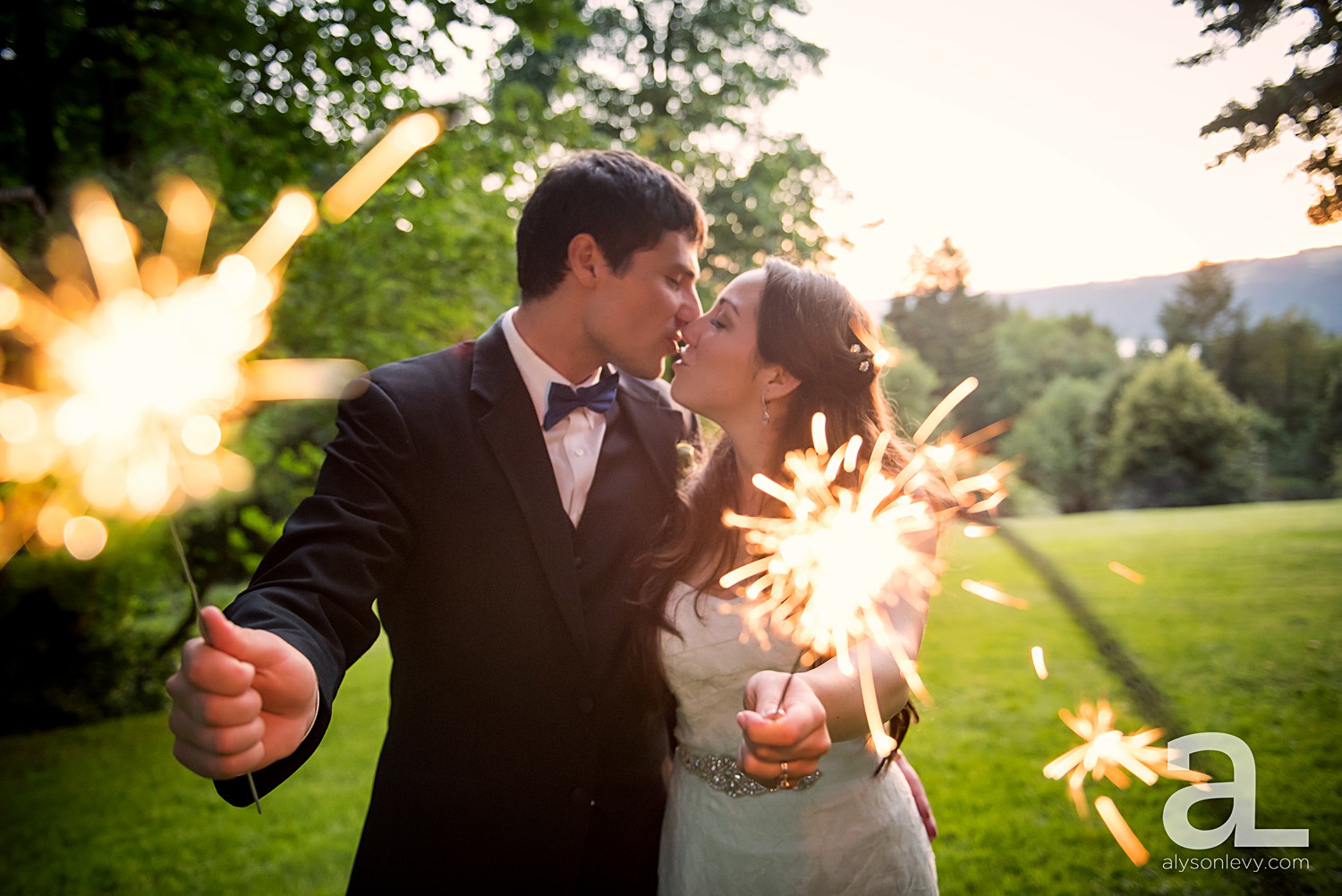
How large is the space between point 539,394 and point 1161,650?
992 centimetres

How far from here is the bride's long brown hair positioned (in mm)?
2971

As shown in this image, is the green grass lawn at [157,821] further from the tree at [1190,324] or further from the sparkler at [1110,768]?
the tree at [1190,324]

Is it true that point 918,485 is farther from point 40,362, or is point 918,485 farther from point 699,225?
point 40,362

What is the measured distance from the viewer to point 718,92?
15906 millimetres

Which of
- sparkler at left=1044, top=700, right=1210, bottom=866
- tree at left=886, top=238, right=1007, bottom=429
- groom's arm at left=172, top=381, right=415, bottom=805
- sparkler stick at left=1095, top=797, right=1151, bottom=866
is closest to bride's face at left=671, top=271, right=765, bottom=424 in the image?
groom's arm at left=172, top=381, right=415, bottom=805

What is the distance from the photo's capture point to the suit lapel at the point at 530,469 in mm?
2564

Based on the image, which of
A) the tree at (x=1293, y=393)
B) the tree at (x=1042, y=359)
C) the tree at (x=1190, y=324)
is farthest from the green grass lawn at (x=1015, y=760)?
the tree at (x=1042, y=359)

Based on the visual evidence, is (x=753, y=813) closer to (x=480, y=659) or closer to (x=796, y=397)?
(x=480, y=659)

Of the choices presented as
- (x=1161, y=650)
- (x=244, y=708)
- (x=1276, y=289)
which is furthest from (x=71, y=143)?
(x=1161, y=650)

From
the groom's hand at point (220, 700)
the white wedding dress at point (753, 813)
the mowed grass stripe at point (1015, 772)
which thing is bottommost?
the mowed grass stripe at point (1015, 772)

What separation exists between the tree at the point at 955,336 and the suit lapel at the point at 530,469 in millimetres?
7842

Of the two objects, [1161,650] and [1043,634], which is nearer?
[1161,650]

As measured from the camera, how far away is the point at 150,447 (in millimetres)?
1638

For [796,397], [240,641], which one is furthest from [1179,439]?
[240,641]
